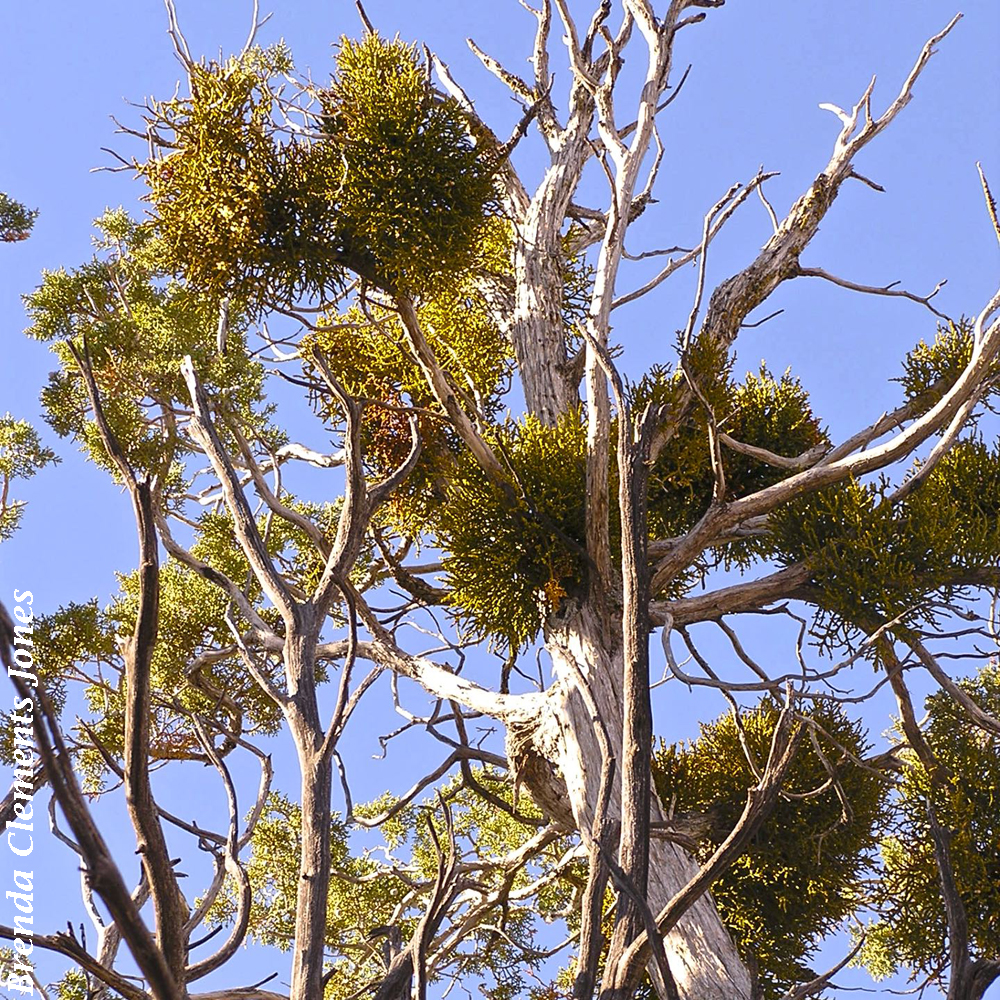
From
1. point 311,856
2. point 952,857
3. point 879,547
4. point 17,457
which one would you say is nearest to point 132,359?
point 17,457

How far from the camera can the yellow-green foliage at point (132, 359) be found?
5914 mm

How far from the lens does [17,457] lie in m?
6.88

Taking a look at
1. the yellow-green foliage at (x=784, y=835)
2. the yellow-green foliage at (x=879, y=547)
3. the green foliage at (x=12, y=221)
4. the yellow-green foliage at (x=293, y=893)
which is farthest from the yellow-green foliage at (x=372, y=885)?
the green foliage at (x=12, y=221)

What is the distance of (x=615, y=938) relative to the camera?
1.24 metres

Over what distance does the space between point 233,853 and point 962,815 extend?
156 inches

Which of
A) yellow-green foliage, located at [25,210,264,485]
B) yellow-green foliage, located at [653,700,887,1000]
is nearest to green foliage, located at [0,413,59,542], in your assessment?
yellow-green foliage, located at [25,210,264,485]

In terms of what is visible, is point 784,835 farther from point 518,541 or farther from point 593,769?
point 518,541

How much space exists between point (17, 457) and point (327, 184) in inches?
137

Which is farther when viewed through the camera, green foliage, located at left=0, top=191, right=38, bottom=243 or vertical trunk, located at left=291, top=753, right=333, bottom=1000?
green foliage, located at left=0, top=191, right=38, bottom=243

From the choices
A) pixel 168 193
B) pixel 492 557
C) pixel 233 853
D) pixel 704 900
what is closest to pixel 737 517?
pixel 492 557

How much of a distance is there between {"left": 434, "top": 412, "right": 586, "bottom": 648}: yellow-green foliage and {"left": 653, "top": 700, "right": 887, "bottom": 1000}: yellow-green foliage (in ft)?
3.61

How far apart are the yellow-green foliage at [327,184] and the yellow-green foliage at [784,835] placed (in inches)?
92.7

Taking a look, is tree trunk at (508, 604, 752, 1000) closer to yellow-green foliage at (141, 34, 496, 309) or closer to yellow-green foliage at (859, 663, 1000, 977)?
yellow-green foliage at (859, 663, 1000, 977)

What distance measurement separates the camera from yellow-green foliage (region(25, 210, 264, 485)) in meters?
5.91
